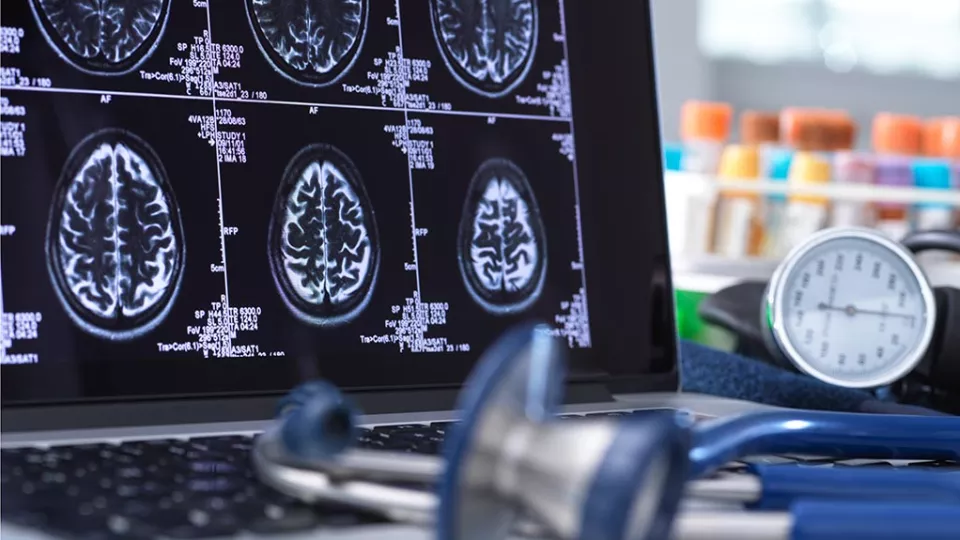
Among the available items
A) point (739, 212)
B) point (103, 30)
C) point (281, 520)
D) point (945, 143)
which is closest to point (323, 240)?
point (103, 30)

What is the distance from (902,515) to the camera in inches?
13.7

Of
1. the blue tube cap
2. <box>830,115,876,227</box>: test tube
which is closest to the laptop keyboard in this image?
<box>830,115,876,227</box>: test tube

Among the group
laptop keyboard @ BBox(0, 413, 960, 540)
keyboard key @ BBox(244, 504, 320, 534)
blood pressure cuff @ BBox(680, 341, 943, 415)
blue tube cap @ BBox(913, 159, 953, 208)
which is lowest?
blood pressure cuff @ BBox(680, 341, 943, 415)

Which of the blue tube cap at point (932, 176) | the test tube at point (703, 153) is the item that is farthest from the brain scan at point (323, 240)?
the blue tube cap at point (932, 176)

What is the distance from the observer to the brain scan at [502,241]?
65 centimetres

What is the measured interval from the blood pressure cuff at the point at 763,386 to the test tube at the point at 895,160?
856 mm

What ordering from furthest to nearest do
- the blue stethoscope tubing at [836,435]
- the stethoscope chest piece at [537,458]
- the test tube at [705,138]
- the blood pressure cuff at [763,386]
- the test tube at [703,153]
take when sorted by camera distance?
the test tube at [705,138] → the test tube at [703,153] → the blood pressure cuff at [763,386] → the blue stethoscope tubing at [836,435] → the stethoscope chest piece at [537,458]

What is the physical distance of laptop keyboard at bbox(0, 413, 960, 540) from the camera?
13.9 inches

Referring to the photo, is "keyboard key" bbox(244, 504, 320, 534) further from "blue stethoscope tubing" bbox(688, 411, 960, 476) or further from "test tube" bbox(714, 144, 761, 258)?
"test tube" bbox(714, 144, 761, 258)

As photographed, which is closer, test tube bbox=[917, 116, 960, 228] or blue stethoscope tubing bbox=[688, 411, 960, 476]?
blue stethoscope tubing bbox=[688, 411, 960, 476]

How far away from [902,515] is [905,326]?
0.43 m

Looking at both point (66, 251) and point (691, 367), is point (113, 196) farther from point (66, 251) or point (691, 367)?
point (691, 367)

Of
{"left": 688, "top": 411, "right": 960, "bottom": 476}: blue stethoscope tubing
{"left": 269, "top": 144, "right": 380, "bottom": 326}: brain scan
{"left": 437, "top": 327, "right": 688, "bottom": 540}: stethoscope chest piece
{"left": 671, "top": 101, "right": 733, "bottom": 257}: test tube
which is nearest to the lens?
{"left": 437, "top": 327, "right": 688, "bottom": 540}: stethoscope chest piece

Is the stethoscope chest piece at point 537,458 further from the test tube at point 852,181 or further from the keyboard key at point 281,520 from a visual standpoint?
the test tube at point 852,181
